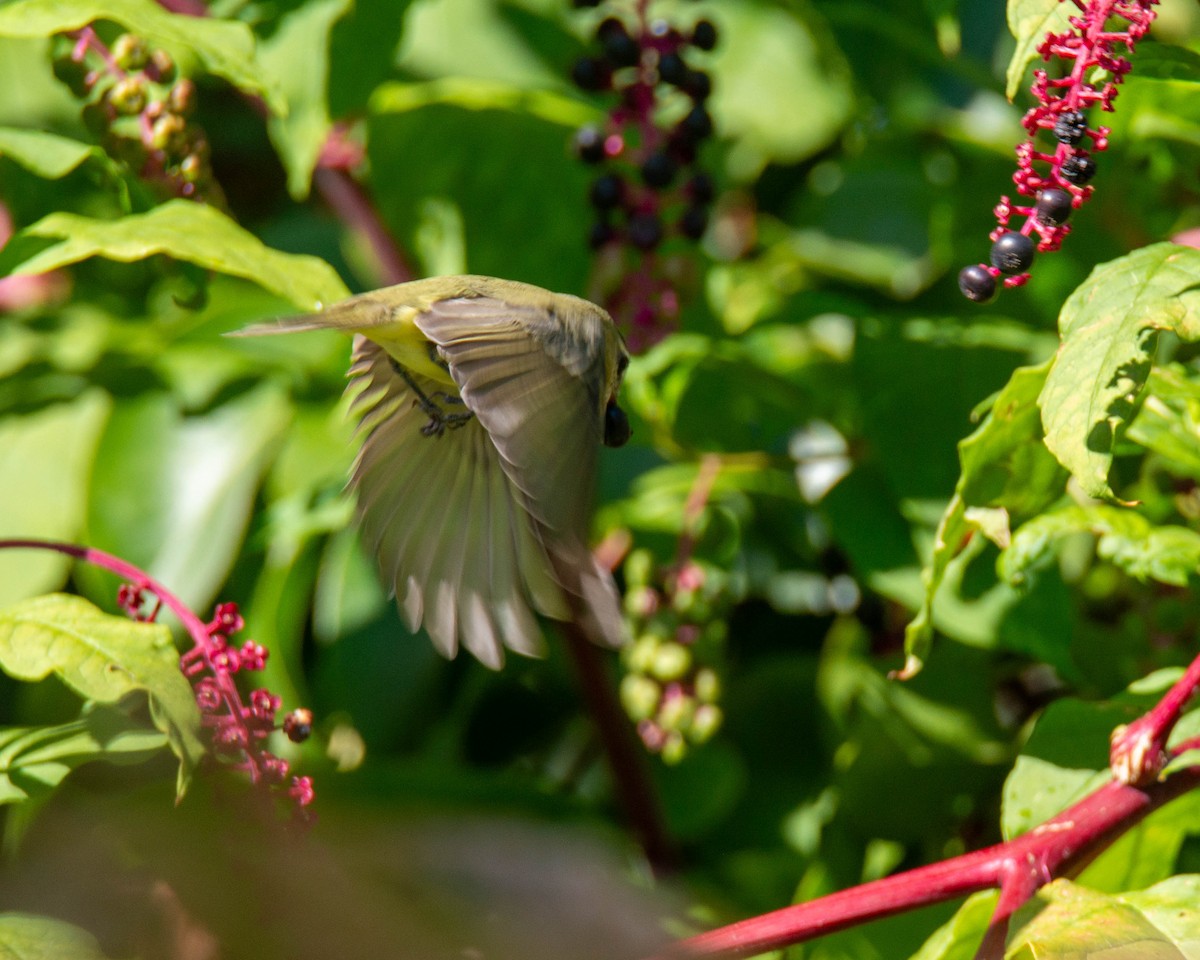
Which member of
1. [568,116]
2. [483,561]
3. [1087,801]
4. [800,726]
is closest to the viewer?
[1087,801]

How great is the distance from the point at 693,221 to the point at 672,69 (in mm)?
196

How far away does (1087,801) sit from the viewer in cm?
111

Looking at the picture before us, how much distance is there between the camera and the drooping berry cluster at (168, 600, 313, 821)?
114 cm

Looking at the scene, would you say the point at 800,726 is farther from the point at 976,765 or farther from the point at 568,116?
the point at 568,116

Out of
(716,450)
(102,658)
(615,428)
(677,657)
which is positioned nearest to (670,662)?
(677,657)

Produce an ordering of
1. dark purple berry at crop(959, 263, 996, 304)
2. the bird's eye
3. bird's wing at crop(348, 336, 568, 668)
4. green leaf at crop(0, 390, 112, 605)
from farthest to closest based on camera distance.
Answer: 1. green leaf at crop(0, 390, 112, 605)
2. bird's wing at crop(348, 336, 568, 668)
3. the bird's eye
4. dark purple berry at crop(959, 263, 996, 304)

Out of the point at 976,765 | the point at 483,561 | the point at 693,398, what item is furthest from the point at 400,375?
Result: the point at 976,765

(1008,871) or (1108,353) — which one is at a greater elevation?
(1108,353)

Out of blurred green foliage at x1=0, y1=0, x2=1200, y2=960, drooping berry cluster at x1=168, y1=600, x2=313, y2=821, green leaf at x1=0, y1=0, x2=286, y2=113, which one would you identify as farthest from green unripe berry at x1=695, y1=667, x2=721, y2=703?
green leaf at x1=0, y1=0, x2=286, y2=113

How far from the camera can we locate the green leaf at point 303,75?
1639 mm

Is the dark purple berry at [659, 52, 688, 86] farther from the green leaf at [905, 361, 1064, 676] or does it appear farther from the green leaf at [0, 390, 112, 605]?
the green leaf at [0, 390, 112, 605]

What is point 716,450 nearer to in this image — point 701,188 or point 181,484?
point 701,188

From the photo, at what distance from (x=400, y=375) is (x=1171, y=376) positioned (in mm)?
800

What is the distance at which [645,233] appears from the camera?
5.70 feet
